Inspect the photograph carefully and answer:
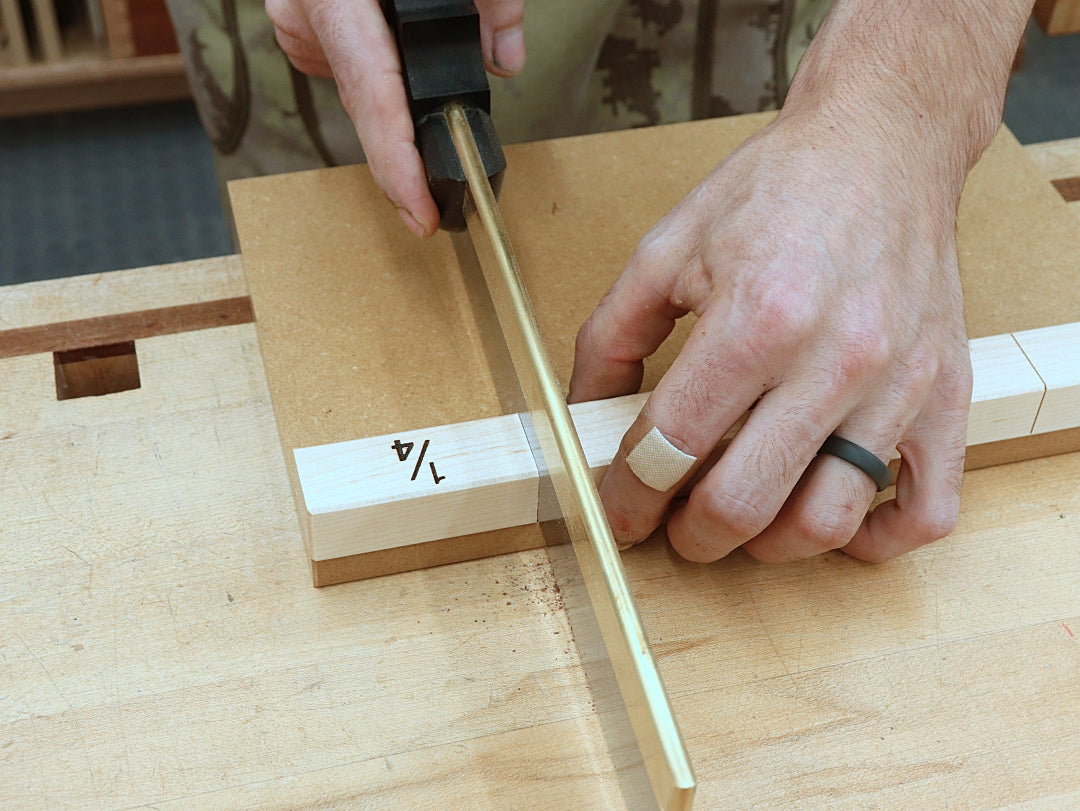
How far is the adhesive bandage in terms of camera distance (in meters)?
0.76

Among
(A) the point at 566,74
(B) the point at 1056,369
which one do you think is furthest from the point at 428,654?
(A) the point at 566,74

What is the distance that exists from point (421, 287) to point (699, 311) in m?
0.29

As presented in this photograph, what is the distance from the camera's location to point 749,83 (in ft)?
4.50

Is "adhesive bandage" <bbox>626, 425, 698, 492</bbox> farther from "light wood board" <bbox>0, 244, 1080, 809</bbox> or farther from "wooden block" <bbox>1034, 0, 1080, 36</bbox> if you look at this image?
"wooden block" <bbox>1034, 0, 1080, 36</bbox>

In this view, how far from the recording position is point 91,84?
98.5 inches

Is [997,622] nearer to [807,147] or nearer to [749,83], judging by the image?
[807,147]

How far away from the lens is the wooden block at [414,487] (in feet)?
2.57

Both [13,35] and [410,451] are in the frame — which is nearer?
[410,451]

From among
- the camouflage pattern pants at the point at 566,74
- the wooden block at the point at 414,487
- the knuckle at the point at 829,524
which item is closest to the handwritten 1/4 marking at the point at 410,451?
the wooden block at the point at 414,487

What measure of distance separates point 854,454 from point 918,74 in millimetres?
329

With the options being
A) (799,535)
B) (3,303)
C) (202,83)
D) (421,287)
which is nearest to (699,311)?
(799,535)

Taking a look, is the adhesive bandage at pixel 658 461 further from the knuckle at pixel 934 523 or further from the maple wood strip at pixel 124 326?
the maple wood strip at pixel 124 326

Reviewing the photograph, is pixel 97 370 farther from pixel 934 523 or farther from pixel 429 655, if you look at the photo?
pixel 934 523

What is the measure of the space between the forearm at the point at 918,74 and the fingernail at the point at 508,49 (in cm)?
25
